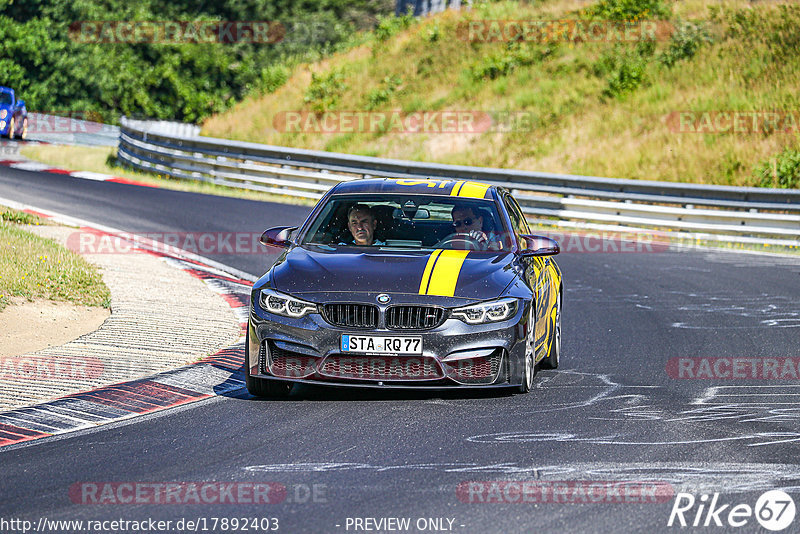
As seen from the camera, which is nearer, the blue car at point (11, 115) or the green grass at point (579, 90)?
the green grass at point (579, 90)

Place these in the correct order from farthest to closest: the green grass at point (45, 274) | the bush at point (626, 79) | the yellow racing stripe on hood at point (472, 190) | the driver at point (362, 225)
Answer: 1. the bush at point (626, 79)
2. the green grass at point (45, 274)
3. the yellow racing stripe on hood at point (472, 190)
4. the driver at point (362, 225)

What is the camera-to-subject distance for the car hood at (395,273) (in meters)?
7.86

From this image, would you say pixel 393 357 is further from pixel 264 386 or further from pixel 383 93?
pixel 383 93

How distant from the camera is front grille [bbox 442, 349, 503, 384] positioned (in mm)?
7742

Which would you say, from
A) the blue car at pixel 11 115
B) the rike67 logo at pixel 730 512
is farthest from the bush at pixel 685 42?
the rike67 logo at pixel 730 512

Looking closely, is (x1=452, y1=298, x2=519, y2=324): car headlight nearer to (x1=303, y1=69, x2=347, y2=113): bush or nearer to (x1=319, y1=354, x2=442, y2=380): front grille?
(x1=319, y1=354, x2=442, y2=380): front grille

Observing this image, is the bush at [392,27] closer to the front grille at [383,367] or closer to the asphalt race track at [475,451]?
the asphalt race track at [475,451]

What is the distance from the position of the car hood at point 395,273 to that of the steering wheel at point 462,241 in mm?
248

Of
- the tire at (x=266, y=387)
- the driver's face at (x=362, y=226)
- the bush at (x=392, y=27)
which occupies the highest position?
the bush at (x=392, y=27)

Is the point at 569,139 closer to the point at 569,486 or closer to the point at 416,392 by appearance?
the point at 416,392

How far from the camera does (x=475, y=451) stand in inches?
259

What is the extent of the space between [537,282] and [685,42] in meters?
26.7

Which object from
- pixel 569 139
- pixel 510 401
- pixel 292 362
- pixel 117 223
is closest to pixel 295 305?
pixel 292 362

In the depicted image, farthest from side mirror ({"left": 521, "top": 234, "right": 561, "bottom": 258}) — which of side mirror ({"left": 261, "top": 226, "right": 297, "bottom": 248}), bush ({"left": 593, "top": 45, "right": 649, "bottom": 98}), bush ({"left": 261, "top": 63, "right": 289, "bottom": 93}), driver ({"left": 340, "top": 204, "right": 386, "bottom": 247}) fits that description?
bush ({"left": 261, "top": 63, "right": 289, "bottom": 93})
